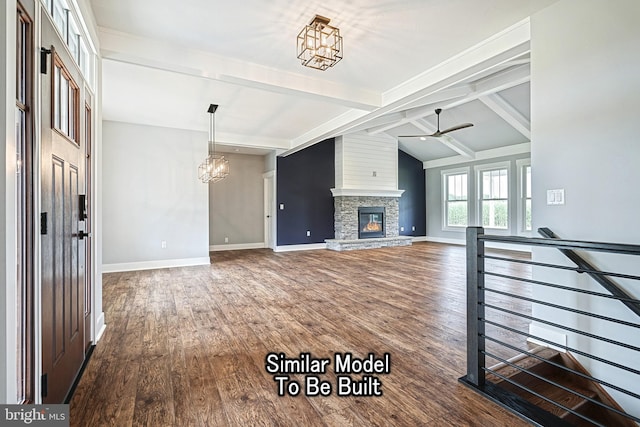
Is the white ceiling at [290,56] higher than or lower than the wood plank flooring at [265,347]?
higher

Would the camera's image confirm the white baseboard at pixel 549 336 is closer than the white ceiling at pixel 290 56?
Yes

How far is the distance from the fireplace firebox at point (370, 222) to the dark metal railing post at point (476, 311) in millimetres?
7053

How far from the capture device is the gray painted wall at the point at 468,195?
8289mm

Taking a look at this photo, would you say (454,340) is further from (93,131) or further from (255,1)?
(93,131)

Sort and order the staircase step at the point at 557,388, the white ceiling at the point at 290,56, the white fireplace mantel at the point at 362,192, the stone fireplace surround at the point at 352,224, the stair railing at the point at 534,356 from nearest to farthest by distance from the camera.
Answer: the stair railing at the point at 534,356 → the staircase step at the point at 557,388 → the white ceiling at the point at 290,56 → the stone fireplace surround at the point at 352,224 → the white fireplace mantel at the point at 362,192

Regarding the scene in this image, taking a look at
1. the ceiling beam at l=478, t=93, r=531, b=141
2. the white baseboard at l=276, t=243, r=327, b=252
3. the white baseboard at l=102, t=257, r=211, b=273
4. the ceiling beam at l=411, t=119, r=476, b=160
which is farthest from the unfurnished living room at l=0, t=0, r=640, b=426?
the white baseboard at l=276, t=243, r=327, b=252

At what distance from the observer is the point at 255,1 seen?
96.3 inches

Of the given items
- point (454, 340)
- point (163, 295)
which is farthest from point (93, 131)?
point (454, 340)

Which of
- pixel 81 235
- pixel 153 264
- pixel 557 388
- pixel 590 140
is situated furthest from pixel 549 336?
pixel 153 264

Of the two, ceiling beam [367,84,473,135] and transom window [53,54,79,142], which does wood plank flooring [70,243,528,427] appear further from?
ceiling beam [367,84,473,135]

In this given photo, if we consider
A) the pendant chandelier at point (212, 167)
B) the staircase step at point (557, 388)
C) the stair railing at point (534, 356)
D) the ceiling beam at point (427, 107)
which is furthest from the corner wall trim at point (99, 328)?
the ceiling beam at point (427, 107)

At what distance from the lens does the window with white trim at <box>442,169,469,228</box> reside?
380 inches

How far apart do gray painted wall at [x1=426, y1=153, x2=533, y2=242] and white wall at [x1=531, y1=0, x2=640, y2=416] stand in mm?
6385

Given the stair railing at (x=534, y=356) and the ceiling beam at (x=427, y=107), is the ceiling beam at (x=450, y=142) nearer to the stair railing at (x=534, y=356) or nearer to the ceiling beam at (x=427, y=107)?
the ceiling beam at (x=427, y=107)
